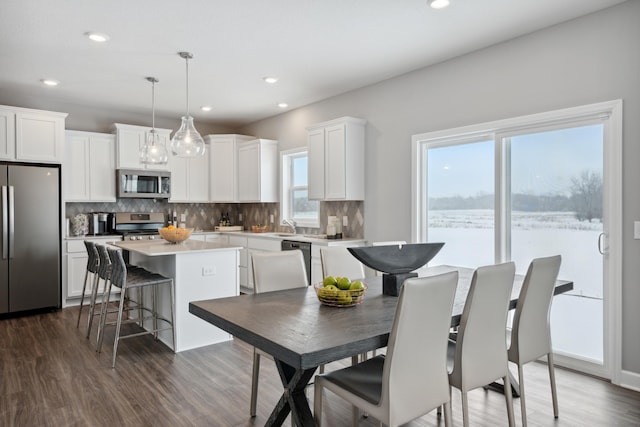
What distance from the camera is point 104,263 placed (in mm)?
4008

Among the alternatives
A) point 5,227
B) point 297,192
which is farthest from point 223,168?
point 5,227

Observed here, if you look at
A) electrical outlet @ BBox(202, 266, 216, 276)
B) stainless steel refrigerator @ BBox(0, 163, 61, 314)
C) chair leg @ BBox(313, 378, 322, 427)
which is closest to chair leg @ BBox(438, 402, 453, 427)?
chair leg @ BBox(313, 378, 322, 427)

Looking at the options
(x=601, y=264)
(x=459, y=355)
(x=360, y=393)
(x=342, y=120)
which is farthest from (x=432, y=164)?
(x=360, y=393)

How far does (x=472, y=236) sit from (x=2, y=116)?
5.22m

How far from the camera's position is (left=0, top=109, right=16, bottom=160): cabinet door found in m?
4.85

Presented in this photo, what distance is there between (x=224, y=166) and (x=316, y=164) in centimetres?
211

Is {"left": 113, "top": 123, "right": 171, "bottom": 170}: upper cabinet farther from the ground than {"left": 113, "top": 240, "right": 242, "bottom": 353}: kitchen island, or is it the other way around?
{"left": 113, "top": 123, "right": 171, "bottom": 170}: upper cabinet

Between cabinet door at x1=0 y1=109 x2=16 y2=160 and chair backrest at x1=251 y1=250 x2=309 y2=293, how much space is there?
151 inches

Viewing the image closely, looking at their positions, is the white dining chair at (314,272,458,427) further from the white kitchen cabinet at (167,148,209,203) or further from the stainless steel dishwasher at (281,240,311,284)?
the white kitchen cabinet at (167,148,209,203)

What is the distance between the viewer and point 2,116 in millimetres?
4871

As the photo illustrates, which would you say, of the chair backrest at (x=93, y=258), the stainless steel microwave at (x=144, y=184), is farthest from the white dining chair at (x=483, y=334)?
the stainless steel microwave at (x=144, y=184)

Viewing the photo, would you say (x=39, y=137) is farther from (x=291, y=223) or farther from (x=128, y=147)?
(x=291, y=223)

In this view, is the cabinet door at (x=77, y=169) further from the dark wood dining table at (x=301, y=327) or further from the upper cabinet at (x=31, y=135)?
the dark wood dining table at (x=301, y=327)

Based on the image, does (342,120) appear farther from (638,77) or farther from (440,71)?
(638,77)
